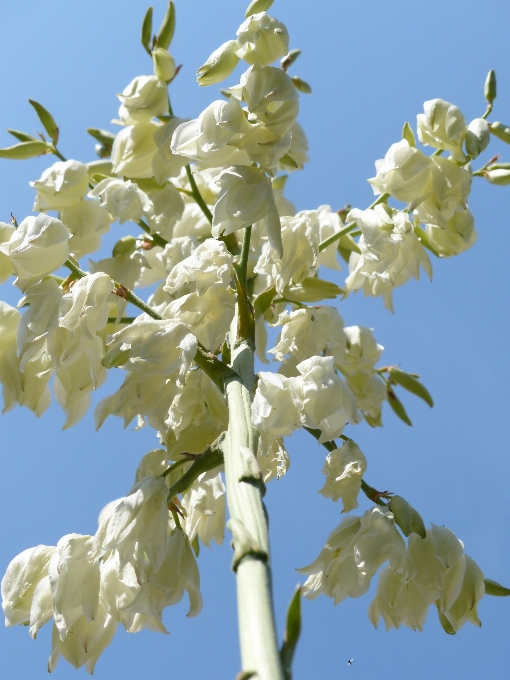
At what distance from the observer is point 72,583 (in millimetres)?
1183

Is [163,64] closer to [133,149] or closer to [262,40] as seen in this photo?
[133,149]

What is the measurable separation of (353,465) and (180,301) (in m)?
0.42

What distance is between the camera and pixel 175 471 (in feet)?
4.32

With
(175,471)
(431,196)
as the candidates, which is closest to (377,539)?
(175,471)

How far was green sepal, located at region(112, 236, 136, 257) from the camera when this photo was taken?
1.60 metres

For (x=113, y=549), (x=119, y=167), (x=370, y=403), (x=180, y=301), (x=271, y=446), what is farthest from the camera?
(x=370, y=403)

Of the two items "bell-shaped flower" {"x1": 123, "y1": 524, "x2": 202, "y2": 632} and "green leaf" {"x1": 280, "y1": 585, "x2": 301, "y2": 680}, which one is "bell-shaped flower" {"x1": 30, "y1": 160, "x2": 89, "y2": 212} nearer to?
"bell-shaped flower" {"x1": 123, "y1": 524, "x2": 202, "y2": 632}

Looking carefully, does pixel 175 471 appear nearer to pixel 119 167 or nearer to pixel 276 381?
pixel 276 381

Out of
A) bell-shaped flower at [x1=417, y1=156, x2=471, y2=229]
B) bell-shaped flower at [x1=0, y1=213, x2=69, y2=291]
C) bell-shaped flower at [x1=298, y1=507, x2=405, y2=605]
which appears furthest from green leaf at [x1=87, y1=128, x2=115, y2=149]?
bell-shaped flower at [x1=298, y1=507, x2=405, y2=605]

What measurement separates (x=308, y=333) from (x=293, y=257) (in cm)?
20

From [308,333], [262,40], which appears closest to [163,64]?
[262,40]

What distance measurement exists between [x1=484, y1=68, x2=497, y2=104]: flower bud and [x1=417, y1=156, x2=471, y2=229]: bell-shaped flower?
25 cm

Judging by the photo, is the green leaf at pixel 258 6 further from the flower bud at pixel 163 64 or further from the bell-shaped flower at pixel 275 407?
the bell-shaped flower at pixel 275 407

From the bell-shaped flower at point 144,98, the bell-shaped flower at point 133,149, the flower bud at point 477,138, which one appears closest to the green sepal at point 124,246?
the bell-shaped flower at point 133,149
